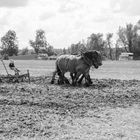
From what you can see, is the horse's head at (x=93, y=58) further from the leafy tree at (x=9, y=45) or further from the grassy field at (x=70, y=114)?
the leafy tree at (x=9, y=45)

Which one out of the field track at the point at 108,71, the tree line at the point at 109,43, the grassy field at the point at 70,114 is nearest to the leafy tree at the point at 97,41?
the tree line at the point at 109,43

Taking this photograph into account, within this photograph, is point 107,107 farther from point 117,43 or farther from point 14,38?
point 14,38

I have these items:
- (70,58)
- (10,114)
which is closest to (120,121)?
(10,114)

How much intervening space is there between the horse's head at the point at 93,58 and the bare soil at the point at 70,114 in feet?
7.65

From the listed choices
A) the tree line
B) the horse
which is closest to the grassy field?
the horse

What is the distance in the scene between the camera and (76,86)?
599 inches

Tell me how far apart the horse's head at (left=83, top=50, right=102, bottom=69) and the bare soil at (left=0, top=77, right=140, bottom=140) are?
2.33 meters

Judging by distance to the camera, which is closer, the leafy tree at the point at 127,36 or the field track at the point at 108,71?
the field track at the point at 108,71

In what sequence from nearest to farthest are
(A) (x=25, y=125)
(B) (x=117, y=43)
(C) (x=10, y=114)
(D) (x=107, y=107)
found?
(A) (x=25, y=125) < (C) (x=10, y=114) < (D) (x=107, y=107) < (B) (x=117, y=43)

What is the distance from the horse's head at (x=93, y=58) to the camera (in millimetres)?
15547

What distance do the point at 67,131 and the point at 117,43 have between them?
10378 cm

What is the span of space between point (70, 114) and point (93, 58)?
22.9ft

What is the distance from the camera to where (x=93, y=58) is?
51.1 feet

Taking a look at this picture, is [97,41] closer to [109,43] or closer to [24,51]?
[109,43]
